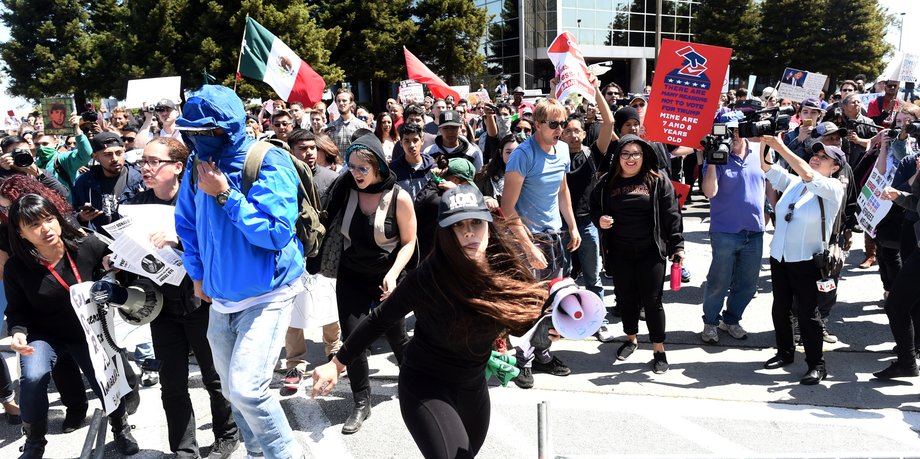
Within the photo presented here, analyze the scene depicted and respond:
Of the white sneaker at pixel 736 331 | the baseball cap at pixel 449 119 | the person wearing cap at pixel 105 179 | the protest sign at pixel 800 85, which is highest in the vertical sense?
the protest sign at pixel 800 85

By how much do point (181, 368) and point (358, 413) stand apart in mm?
1190

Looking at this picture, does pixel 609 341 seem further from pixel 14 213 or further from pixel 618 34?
pixel 618 34

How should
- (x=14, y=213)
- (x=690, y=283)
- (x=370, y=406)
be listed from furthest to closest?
(x=690, y=283) → (x=370, y=406) → (x=14, y=213)

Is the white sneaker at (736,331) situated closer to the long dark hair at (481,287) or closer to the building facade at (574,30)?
the long dark hair at (481,287)

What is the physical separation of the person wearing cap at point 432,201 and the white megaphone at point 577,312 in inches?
95.2

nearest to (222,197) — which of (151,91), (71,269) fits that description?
(71,269)

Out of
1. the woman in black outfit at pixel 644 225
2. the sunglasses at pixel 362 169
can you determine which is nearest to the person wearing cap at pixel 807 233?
the woman in black outfit at pixel 644 225

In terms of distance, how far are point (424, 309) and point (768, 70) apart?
46830 millimetres

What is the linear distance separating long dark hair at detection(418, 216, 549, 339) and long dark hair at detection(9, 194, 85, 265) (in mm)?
2629

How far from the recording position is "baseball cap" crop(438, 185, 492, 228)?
2662 mm

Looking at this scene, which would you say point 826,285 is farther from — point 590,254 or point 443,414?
point 443,414

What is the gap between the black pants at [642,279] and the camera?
5.35 meters

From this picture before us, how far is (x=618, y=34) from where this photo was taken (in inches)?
1784

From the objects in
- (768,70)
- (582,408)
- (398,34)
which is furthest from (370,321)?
(768,70)
